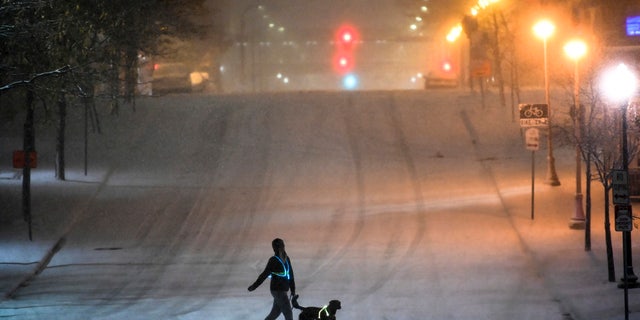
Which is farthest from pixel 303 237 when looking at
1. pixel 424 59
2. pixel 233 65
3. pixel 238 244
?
pixel 424 59

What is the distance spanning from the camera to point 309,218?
29.3 metres

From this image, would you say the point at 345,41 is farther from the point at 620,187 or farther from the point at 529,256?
the point at 620,187

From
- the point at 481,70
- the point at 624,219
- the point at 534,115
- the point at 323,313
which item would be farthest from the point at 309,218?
→ the point at 481,70

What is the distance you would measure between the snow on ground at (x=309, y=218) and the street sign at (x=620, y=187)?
82.3 inches

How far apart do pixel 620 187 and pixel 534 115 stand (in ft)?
35.5

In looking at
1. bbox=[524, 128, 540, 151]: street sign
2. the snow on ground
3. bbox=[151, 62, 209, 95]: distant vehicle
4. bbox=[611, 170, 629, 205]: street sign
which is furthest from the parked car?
bbox=[611, 170, 629, 205]: street sign

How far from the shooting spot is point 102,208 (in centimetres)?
3134

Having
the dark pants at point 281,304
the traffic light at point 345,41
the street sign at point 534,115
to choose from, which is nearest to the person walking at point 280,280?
the dark pants at point 281,304

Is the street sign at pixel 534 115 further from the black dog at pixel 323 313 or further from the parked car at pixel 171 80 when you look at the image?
the parked car at pixel 171 80

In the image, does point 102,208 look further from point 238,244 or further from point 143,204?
point 238,244

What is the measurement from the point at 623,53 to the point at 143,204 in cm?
1614

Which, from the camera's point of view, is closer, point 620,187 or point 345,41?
point 620,187

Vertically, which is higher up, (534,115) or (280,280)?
(534,115)

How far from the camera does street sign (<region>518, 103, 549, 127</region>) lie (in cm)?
2767
